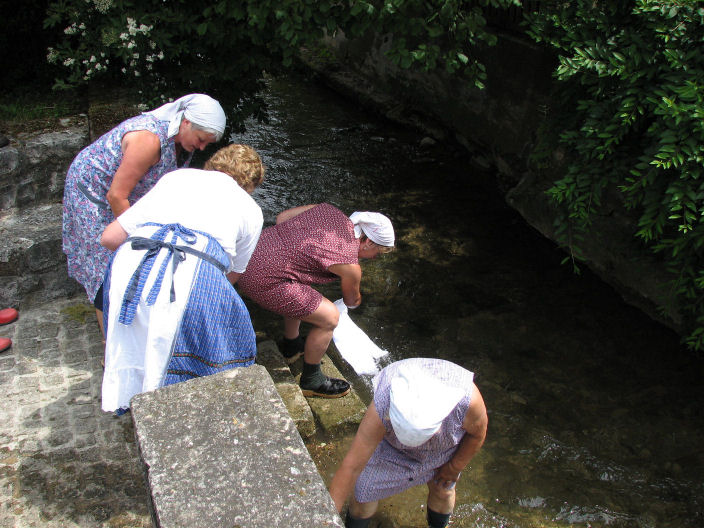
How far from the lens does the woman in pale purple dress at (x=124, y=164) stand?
312 cm

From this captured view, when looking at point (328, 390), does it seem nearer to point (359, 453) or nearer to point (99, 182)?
point (359, 453)

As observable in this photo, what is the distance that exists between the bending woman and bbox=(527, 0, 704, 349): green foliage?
189 centimetres

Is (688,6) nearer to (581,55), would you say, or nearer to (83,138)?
(581,55)

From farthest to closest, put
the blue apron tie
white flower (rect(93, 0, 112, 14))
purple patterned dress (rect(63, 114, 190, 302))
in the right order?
white flower (rect(93, 0, 112, 14))
purple patterned dress (rect(63, 114, 190, 302))
the blue apron tie

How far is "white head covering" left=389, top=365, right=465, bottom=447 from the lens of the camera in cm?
221

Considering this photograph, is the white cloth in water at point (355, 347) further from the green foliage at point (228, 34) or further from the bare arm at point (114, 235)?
the green foliage at point (228, 34)

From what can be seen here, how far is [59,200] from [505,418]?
11.3 feet

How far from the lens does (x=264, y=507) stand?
176 centimetres

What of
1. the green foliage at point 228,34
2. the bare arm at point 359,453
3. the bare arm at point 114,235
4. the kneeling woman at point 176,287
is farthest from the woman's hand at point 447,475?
the green foliage at point 228,34

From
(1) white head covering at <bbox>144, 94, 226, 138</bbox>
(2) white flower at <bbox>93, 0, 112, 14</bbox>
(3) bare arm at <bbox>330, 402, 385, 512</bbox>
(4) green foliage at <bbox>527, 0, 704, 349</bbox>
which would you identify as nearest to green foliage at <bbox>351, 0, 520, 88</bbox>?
(4) green foliage at <bbox>527, 0, 704, 349</bbox>

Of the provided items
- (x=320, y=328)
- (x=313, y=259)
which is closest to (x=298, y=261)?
(x=313, y=259)

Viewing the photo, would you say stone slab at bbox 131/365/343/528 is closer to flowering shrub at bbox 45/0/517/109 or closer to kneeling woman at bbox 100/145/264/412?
kneeling woman at bbox 100/145/264/412

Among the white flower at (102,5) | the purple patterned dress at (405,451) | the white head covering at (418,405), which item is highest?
the white flower at (102,5)

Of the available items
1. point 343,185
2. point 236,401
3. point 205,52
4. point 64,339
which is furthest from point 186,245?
point 343,185
